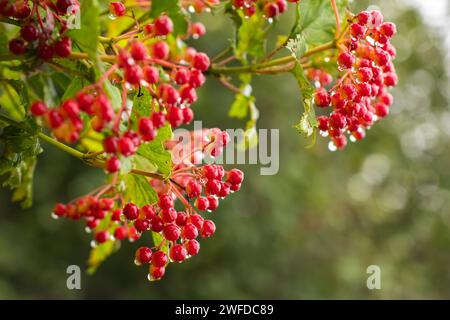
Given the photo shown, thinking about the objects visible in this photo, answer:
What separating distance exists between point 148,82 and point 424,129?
25.2ft

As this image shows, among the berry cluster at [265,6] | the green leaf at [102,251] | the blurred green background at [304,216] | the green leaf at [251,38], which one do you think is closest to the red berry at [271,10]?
the berry cluster at [265,6]

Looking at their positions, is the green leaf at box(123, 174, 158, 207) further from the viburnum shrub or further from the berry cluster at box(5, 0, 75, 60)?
the berry cluster at box(5, 0, 75, 60)

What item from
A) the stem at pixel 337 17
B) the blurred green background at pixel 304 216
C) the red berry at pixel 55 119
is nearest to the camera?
the red berry at pixel 55 119

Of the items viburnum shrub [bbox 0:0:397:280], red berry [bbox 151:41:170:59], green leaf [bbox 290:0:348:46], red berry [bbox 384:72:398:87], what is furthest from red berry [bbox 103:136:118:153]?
red berry [bbox 384:72:398:87]

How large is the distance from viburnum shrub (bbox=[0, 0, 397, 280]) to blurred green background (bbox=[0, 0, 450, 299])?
4.99 meters

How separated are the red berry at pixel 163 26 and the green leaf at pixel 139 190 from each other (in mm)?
251

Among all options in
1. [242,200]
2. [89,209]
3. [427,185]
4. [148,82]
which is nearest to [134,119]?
[148,82]

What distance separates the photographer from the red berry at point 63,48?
2.33ft

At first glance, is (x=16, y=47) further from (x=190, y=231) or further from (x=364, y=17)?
(x=364, y=17)

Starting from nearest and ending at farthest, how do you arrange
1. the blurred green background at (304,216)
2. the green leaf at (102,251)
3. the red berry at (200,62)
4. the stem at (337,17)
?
the red berry at (200,62) → the stem at (337,17) → the green leaf at (102,251) → the blurred green background at (304,216)

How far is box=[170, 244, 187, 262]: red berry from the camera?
0.89 meters

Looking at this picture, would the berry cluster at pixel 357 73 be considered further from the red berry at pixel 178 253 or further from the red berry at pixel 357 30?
the red berry at pixel 178 253

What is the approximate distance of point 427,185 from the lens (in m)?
7.68

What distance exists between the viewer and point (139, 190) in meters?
0.92
